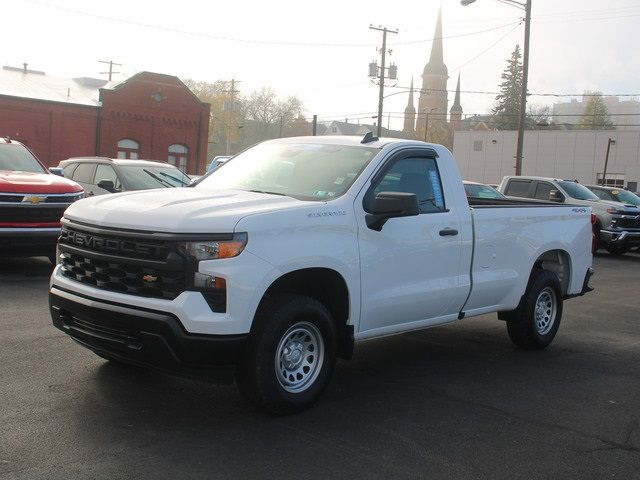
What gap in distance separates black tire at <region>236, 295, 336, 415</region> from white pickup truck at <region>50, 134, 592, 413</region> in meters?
0.01

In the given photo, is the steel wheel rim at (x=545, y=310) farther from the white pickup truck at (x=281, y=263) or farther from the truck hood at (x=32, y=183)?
the truck hood at (x=32, y=183)

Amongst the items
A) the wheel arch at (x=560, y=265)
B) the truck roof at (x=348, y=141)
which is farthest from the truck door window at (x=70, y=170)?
the wheel arch at (x=560, y=265)

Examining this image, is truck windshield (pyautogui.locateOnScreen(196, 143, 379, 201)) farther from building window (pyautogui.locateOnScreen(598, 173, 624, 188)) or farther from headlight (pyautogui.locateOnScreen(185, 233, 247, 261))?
building window (pyautogui.locateOnScreen(598, 173, 624, 188))

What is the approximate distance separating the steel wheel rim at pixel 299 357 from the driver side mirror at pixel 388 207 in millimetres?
936

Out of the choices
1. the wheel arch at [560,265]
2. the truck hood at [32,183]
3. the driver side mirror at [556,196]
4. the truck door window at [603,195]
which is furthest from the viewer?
the truck door window at [603,195]

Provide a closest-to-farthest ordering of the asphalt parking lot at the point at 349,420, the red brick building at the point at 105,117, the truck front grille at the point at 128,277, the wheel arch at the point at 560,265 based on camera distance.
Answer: the asphalt parking lot at the point at 349,420, the truck front grille at the point at 128,277, the wheel arch at the point at 560,265, the red brick building at the point at 105,117

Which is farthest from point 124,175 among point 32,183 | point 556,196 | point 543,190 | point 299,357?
point 543,190

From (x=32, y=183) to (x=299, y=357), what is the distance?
6856 mm

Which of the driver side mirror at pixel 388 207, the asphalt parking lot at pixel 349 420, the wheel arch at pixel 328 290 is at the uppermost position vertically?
Result: the driver side mirror at pixel 388 207

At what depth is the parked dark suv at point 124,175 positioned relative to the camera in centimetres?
1445

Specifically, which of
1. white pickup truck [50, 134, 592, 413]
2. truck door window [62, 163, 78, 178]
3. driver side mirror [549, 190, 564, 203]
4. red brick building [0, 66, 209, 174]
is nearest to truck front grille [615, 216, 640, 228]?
driver side mirror [549, 190, 564, 203]

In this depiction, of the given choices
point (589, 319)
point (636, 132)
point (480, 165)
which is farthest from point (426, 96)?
point (589, 319)

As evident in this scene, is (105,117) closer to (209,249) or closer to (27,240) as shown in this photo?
(27,240)

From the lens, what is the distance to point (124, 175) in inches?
570
